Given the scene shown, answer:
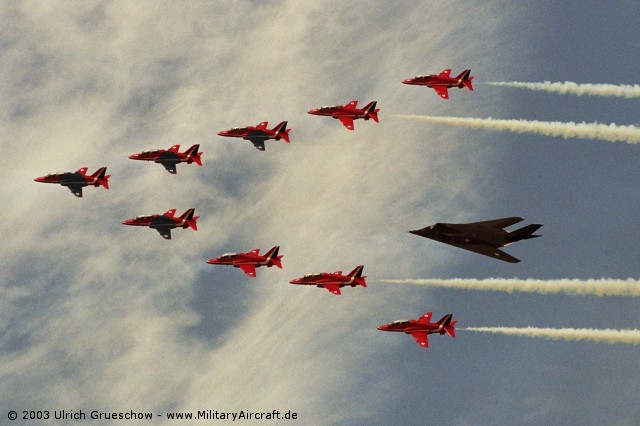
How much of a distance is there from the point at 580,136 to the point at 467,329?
39187 mm

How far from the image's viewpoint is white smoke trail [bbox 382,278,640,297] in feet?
581

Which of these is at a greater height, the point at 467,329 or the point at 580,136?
the point at 580,136

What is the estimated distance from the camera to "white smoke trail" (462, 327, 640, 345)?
178 meters

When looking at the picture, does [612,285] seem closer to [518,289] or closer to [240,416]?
[518,289]

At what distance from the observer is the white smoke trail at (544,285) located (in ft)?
581

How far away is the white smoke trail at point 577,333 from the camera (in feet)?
583

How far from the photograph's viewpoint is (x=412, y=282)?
194 metres

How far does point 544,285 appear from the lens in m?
189

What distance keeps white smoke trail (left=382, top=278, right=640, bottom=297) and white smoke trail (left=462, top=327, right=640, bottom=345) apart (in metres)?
6.19

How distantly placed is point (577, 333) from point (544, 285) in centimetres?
1032

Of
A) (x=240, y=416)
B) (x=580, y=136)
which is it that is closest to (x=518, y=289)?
(x=580, y=136)

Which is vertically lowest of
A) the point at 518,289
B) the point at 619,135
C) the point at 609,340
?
the point at 609,340

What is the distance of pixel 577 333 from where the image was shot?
183 meters

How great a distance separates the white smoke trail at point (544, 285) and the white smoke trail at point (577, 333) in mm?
6185
